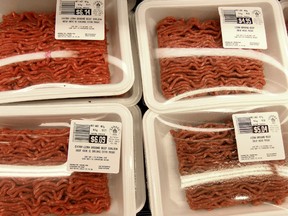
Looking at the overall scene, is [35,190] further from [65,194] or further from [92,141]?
[92,141]

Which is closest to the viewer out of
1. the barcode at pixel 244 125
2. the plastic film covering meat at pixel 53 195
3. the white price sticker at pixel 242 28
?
the plastic film covering meat at pixel 53 195

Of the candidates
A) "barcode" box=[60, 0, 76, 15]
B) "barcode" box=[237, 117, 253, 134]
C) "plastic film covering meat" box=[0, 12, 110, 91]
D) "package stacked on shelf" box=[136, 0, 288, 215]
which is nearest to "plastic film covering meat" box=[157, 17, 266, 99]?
"package stacked on shelf" box=[136, 0, 288, 215]

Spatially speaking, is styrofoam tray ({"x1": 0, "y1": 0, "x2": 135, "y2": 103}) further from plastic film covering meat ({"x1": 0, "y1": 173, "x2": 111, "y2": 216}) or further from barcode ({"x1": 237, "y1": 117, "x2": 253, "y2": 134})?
barcode ({"x1": 237, "y1": 117, "x2": 253, "y2": 134})

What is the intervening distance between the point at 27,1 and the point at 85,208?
87cm

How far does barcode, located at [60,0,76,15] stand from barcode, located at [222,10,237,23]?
0.60 m

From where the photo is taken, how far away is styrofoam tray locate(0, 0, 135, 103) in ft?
4.37

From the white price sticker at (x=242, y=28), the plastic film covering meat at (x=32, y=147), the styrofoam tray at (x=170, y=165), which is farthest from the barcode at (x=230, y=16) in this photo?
the plastic film covering meat at (x=32, y=147)

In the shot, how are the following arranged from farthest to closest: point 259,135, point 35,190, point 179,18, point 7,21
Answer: point 179,18, point 7,21, point 259,135, point 35,190

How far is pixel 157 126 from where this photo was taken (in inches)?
55.9

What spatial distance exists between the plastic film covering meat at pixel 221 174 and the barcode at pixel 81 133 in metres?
0.34

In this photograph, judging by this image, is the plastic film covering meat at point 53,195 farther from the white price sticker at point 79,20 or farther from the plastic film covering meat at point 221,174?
the white price sticker at point 79,20

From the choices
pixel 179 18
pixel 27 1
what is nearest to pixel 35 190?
pixel 27 1

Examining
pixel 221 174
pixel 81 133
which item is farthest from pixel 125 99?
pixel 221 174

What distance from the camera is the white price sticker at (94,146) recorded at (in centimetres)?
127
